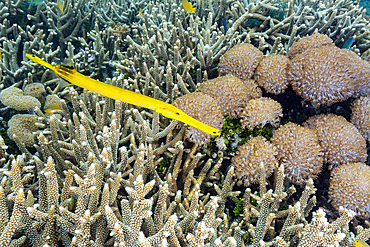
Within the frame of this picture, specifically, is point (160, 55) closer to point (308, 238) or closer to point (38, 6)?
point (308, 238)

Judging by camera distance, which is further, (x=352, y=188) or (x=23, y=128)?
(x=23, y=128)

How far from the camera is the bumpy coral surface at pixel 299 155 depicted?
2.34 m

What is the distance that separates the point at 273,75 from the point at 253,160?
3.67 feet

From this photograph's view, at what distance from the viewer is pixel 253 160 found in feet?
7.68

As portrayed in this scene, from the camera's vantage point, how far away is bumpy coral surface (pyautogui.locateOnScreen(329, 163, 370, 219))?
7.09ft

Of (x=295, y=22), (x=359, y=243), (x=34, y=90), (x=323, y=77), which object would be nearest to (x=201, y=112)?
(x=323, y=77)

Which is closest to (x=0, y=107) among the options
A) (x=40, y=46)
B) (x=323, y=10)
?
(x=40, y=46)

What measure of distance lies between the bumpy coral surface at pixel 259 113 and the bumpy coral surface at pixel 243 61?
545 mm

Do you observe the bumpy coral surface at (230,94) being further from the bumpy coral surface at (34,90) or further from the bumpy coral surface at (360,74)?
the bumpy coral surface at (34,90)

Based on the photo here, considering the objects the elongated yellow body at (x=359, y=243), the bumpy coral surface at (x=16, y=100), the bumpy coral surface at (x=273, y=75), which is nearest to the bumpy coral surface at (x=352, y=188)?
the elongated yellow body at (x=359, y=243)

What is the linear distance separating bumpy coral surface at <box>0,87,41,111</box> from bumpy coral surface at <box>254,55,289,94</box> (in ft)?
11.2

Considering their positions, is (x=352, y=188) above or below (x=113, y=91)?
below

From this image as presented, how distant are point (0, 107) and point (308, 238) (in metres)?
4.71

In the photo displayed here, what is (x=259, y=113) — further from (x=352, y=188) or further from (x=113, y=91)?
(x=113, y=91)
